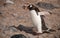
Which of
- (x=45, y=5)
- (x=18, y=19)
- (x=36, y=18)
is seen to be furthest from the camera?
(x=45, y=5)

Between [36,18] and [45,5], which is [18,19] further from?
[45,5]

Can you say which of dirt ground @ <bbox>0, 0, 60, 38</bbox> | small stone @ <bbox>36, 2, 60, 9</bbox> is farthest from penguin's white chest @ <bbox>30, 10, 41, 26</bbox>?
small stone @ <bbox>36, 2, 60, 9</bbox>

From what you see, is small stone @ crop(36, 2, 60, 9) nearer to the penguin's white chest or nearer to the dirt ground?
the dirt ground

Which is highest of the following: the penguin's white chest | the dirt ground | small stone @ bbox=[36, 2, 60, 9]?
the penguin's white chest

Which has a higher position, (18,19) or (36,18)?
(36,18)

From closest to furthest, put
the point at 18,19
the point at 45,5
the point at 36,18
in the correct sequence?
the point at 36,18
the point at 18,19
the point at 45,5

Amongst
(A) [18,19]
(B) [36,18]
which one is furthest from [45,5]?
(B) [36,18]

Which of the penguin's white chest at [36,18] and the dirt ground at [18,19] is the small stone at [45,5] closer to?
the dirt ground at [18,19]

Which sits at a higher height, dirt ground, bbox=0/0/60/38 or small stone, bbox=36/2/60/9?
small stone, bbox=36/2/60/9

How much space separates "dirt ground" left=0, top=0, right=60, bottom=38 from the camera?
2.90 m

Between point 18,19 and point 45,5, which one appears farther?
point 45,5

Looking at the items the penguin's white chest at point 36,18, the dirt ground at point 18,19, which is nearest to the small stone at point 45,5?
the dirt ground at point 18,19

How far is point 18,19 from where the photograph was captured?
3.44 meters

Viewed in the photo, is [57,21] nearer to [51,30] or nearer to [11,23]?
[51,30]
